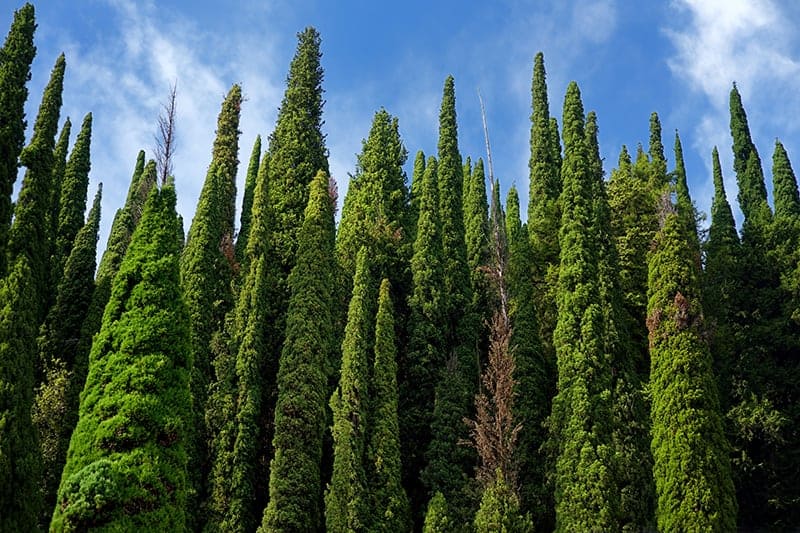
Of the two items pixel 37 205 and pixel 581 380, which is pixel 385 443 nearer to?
pixel 581 380

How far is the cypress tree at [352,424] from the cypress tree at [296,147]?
304 centimetres

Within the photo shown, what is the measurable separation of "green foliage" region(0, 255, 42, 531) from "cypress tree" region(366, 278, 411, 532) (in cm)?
828

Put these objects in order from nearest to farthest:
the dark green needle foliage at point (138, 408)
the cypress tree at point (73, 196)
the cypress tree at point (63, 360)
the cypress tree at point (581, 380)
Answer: the dark green needle foliage at point (138, 408)
the cypress tree at point (581, 380)
the cypress tree at point (63, 360)
the cypress tree at point (73, 196)

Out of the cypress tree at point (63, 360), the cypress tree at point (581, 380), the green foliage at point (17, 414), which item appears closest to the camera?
the green foliage at point (17, 414)

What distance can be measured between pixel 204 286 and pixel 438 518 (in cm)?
1016

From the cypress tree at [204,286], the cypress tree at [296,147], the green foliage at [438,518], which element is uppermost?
the cypress tree at [296,147]

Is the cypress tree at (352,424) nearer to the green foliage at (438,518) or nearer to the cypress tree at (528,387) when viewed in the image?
the green foliage at (438,518)

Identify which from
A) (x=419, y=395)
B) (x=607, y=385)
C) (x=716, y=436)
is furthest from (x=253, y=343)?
(x=716, y=436)

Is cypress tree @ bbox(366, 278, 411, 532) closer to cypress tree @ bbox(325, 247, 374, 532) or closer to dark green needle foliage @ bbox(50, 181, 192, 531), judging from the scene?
cypress tree @ bbox(325, 247, 374, 532)

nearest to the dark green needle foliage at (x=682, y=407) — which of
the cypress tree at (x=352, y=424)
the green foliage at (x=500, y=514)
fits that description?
the green foliage at (x=500, y=514)

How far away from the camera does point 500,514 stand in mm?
17516

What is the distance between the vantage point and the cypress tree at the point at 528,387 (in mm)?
20938

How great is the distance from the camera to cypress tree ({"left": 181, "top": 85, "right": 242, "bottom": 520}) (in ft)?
65.8

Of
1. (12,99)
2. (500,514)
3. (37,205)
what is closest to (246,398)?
(500,514)
